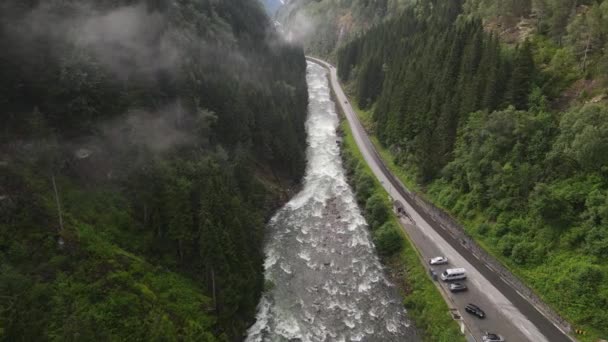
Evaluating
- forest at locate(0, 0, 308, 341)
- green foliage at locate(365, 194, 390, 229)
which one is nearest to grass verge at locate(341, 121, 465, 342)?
green foliage at locate(365, 194, 390, 229)

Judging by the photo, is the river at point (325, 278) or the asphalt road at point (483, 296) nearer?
the asphalt road at point (483, 296)

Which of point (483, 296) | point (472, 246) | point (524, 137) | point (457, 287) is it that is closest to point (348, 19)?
point (524, 137)

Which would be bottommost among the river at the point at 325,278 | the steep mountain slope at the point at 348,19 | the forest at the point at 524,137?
the river at the point at 325,278

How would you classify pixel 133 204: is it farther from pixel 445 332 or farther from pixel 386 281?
pixel 445 332

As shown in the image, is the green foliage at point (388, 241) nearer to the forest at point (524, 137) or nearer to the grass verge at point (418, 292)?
the grass verge at point (418, 292)

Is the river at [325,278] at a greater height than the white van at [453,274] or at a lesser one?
lesser

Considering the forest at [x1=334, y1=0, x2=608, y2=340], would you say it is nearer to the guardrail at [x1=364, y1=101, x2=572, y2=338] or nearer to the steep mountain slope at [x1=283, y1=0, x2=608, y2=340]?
the steep mountain slope at [x1=283, y1=0, x2=608, y2=340]

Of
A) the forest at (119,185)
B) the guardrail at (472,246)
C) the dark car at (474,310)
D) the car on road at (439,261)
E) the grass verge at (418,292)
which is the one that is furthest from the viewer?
the car on road at (439,261)

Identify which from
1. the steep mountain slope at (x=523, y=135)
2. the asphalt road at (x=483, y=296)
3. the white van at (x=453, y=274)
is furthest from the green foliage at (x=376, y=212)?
the white van at (x=453, y=274)
